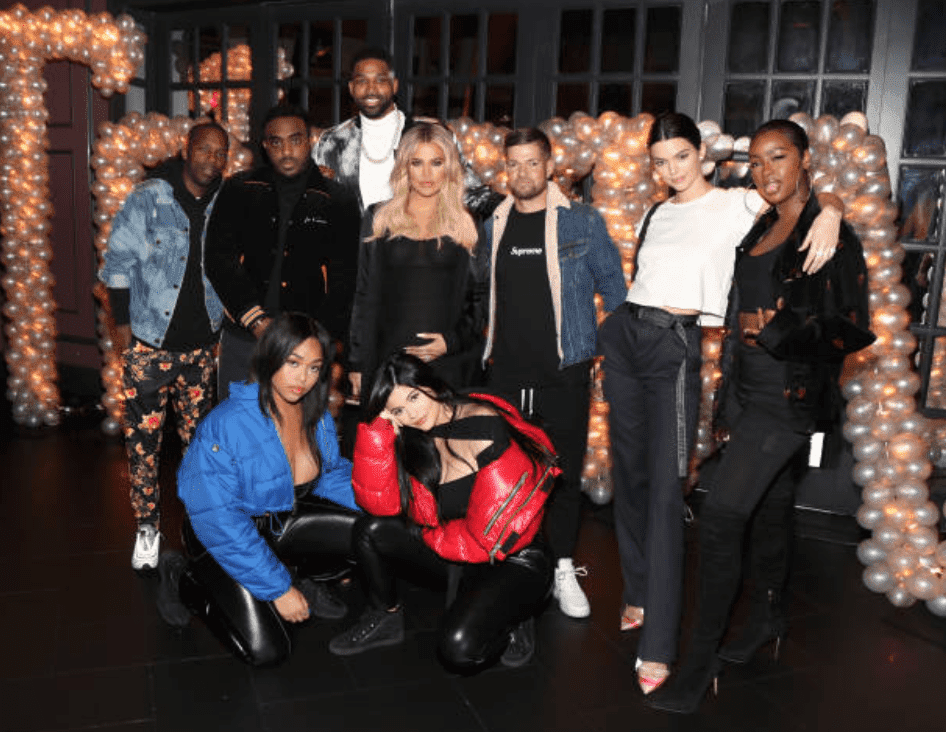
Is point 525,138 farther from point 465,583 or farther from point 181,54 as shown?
point 181,54

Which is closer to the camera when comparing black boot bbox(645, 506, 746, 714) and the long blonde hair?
black boot bbox(645, 506, 746, 714)

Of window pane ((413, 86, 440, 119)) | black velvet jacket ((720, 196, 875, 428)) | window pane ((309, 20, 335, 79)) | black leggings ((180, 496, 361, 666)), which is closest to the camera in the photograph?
black velvet jacket ((720, 196, 875, 428))

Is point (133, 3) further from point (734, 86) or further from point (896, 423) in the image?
point (896, 423)

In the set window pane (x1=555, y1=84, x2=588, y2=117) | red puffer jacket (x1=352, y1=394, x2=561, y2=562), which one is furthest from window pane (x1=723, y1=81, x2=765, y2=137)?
red puffer jacket (x1=352, y1=394, x2=561, y2=562)

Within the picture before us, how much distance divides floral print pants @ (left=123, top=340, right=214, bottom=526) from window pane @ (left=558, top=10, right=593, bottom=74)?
280 cm

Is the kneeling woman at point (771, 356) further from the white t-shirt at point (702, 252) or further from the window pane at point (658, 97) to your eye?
the window pane at point (658, 97)

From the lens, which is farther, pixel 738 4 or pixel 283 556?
pixel 738 4

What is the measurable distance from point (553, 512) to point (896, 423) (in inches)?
61.6

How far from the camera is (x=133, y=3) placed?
6.27m

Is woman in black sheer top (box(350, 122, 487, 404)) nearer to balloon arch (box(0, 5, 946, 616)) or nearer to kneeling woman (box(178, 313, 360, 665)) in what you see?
kneeling woman (box(178, 313, 360, 665))

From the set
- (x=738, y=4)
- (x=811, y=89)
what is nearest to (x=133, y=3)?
(x=738, y=4)

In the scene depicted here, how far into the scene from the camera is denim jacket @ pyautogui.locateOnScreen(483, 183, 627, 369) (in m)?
3.21

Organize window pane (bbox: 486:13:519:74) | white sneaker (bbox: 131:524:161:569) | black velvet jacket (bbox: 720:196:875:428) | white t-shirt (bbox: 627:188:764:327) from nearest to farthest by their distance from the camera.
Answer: black velvet jacket (bbox: 720:196:875:428) → white t-shirt (bbox: 627:188:764:327) → white sneaker (bbox: 131:524:161:569) → window pane (bbox: 486:13:519:74)

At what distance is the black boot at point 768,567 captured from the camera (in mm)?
3113
